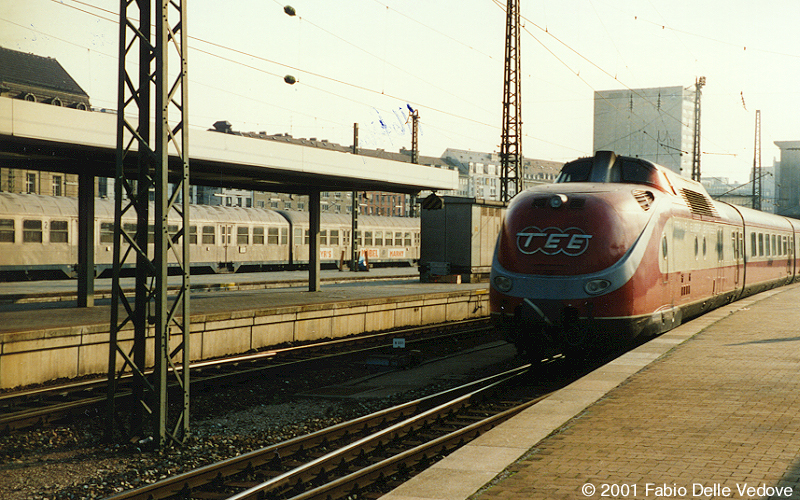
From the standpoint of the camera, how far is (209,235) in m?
32.7

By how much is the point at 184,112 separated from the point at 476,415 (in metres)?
5.36

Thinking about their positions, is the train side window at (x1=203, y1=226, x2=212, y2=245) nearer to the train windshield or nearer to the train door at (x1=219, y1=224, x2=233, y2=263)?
the train door at (x1=219, y1=224, x2=233, y2=263)

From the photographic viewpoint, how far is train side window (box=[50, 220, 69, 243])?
26672mm

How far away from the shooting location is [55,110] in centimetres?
1270

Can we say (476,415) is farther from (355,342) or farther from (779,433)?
(355,342)

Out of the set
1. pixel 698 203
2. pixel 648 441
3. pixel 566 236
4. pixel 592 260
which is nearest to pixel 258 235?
pixel 698 203

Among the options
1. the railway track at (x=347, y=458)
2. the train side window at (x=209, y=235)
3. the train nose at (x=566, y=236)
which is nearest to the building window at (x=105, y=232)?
the train side window at (x=209, y=235)

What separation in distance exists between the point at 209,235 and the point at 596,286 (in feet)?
80.3

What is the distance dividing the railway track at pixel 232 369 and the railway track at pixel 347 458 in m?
3.46

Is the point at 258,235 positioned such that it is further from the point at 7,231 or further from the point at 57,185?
the point at 57,185

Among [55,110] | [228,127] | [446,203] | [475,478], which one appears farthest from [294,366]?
[228,127]

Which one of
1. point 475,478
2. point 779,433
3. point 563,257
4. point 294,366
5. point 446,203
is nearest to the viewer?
point 475,478

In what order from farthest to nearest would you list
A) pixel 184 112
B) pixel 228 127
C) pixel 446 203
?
pixel 228 127 < pixel 446 203 < pixel 184 112

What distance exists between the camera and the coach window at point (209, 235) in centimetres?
3244
